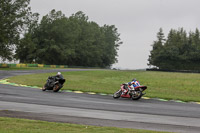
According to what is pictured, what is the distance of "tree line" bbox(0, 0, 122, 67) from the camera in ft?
211

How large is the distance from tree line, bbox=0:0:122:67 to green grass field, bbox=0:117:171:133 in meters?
50.0

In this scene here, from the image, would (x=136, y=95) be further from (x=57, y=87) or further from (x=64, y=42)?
(x=64, y=42)

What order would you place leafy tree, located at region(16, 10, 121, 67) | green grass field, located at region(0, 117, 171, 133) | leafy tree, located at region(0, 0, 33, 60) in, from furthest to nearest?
leafy tree, located at region(16, 10, 121, 67)
leafy tree, located at region(0, 0, 33, 60)
green grass field, located at region(0, 117, 171, 133)

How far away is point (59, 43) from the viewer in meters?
100

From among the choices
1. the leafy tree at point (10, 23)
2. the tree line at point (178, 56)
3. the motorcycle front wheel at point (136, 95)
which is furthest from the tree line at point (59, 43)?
the motorcycle front wheel at point (136, 95)

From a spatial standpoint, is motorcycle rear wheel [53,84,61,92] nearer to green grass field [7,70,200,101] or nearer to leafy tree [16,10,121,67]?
green grass field [7,70,200,101]

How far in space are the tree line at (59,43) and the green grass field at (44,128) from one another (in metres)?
50.0

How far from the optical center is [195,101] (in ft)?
73.0

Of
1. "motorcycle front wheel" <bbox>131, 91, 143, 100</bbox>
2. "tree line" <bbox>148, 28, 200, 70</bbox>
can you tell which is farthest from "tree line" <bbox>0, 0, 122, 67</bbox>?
"motorcycle front wheel" <bbox>131, 91, 143, 100</bbox>

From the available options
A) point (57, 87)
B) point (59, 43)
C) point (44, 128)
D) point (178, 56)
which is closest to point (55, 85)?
point (57, 87)

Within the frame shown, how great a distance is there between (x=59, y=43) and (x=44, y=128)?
91.5 metres

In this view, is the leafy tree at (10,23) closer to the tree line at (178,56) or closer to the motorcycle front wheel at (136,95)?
the motorcycle front wheel at (136,95)

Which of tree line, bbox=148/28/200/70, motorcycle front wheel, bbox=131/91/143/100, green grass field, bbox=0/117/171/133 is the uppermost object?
tree line, bbox=148/28/200/70

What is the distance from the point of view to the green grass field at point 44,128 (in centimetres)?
923
